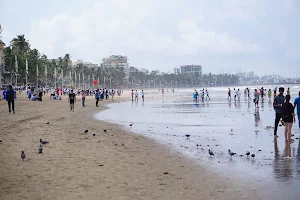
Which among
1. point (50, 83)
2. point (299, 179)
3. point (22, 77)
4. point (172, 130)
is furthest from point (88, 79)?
point (299, 179)

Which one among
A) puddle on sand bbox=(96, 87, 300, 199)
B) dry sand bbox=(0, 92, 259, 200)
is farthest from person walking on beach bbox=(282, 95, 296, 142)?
dry sand bbox=(0, 92, 259, 200)

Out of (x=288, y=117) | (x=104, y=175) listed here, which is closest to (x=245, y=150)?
(x=288, y=117)

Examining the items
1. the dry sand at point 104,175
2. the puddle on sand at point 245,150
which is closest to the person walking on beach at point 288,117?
the puddle on sand at point 245,150

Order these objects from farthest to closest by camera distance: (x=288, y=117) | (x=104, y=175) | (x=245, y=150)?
1. (x=288, y=117)
2. (x=245, y=150)
3. (x=104, y=175)

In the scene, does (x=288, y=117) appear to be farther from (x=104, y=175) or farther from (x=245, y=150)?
(x=104, y=175)

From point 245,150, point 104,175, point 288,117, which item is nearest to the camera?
point 104,175

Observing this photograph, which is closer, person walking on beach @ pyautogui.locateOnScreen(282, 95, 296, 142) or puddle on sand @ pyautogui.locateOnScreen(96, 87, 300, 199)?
puddle on sand @ pyautogui.locateOnScreen(96, 87, 300, 199)

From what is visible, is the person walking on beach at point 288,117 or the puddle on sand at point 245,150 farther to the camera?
the person walking on beach at point 288,117

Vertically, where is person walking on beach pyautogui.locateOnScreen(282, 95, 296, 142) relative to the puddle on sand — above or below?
above

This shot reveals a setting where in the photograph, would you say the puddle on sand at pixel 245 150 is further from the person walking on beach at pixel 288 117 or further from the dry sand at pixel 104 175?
the dry sand at pixel 104 175

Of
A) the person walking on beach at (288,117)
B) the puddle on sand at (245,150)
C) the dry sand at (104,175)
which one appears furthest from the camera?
the person walking on beach at (288,117)

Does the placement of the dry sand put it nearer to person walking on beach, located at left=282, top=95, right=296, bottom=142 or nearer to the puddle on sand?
the puddle on sand

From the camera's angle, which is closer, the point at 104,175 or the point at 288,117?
the point at 104,175

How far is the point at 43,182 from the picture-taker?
654 centimetres
